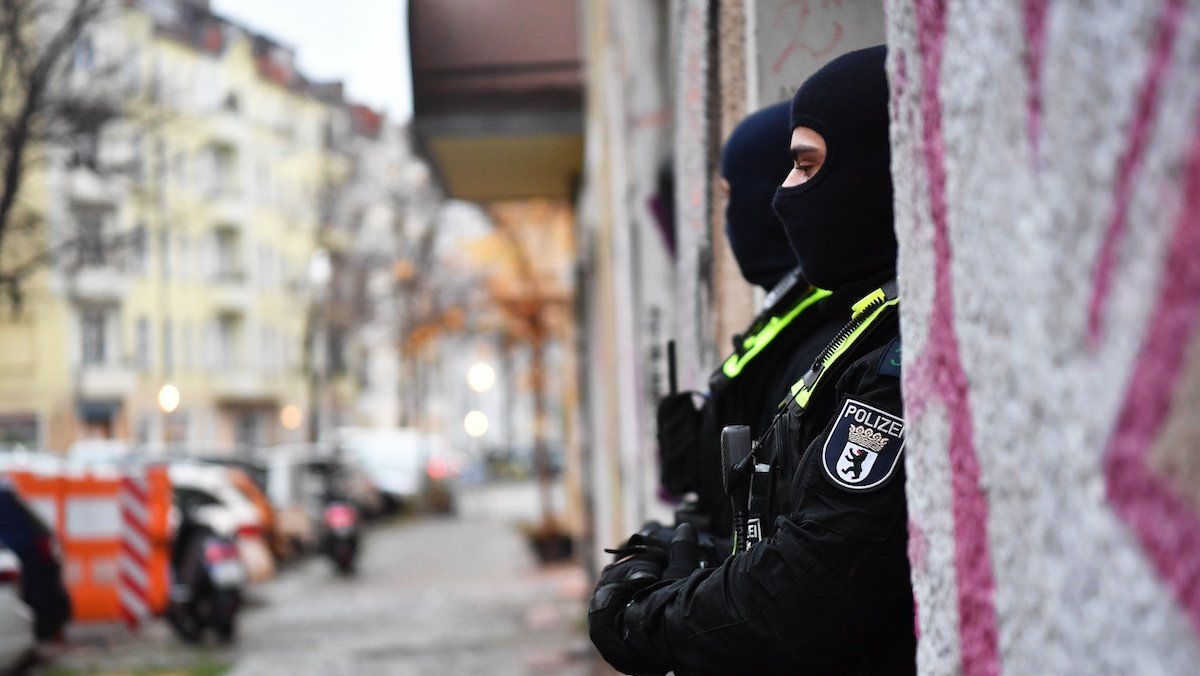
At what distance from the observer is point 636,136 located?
19.3ft

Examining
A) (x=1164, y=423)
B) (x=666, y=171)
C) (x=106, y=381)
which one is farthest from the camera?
(x=106, y=381)

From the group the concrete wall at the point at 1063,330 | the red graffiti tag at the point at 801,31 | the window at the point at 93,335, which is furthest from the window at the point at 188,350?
the concrete wall at the point at 1063,330

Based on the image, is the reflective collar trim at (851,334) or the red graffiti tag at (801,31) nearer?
the reflective collar trim at (851,334)

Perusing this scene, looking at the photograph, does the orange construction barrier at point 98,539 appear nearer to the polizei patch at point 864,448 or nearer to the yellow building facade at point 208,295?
the polizei patch at point 864,448

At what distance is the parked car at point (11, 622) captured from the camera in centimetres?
737

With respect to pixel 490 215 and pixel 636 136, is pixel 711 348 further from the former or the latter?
pixel 490 215

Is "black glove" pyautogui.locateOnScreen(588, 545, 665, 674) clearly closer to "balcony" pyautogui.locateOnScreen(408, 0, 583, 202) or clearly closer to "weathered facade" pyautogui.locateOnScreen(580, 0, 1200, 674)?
"weathered facade" pyautogui.locateOnScreen(580, 0, 1200, 674)

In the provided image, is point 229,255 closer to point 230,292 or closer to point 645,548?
point 230,292

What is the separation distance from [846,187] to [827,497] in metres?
0.49

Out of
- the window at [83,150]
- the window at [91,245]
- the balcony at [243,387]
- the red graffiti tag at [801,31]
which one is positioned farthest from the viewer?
→ the balcony at [243,387]

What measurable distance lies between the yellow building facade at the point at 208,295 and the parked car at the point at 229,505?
50.9 feet

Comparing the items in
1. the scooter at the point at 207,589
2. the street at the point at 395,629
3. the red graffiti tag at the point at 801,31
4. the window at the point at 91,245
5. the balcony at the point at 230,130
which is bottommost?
the street at the point at 395,629

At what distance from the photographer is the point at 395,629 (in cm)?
1175

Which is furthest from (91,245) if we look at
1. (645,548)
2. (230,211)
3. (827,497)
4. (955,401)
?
(230,211)
